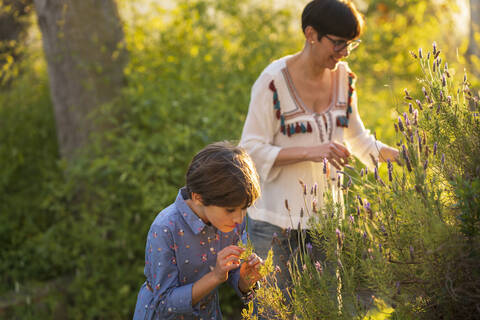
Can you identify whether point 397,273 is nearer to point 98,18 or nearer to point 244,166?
point 244,166

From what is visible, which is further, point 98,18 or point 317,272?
point 98,18

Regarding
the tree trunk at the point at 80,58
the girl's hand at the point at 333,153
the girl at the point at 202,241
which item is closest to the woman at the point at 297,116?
the girl's hand at the point at 333,153

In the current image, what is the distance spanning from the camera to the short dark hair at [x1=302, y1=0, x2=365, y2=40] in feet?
9.44

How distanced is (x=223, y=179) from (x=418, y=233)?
78cm

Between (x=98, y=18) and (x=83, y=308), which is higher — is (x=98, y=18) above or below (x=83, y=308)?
above

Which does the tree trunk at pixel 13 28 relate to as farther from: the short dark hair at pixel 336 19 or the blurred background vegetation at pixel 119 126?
the short dark hair at pixel 336 19

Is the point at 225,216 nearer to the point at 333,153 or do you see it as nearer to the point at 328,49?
the point at 333,153

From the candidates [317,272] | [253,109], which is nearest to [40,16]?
[253,109]

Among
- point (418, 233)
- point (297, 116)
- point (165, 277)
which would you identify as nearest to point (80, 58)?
point (297, 116)

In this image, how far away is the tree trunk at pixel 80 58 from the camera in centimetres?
569

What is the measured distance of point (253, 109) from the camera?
3.01 meters

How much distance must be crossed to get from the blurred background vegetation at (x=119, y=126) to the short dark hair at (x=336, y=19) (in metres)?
2.12

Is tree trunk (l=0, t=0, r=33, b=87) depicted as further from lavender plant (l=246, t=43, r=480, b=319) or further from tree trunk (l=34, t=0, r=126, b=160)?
lavender plant (l=246, t=43, r=480, b=319)

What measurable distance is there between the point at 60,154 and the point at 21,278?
4.51ft
